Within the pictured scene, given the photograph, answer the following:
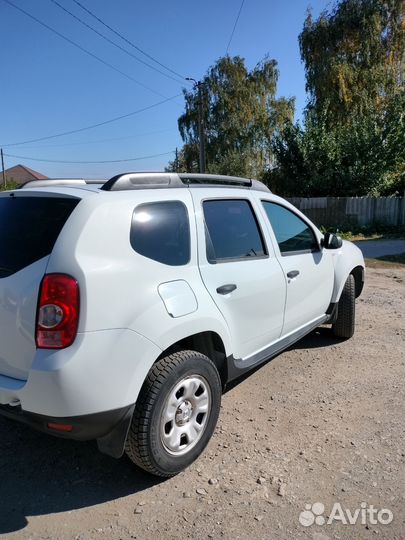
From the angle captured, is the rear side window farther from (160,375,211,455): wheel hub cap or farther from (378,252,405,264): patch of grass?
(378,252,405,264): patch of grass

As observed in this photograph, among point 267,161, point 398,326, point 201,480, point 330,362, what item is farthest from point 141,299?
point 267,161

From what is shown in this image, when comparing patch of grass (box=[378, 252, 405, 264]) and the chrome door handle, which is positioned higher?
the chrome door handle

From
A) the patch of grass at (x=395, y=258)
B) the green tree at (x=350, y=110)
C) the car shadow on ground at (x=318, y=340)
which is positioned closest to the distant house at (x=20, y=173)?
the green tree at (x=350, y=110)

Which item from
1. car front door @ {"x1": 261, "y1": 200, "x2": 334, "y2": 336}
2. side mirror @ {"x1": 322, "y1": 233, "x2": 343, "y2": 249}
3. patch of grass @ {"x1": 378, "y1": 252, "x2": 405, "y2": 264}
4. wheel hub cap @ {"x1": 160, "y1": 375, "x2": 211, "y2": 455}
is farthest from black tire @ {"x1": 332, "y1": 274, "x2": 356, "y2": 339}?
patch of grass @ {"x1": 378, "y1": 252, "x2": 405, "y2": 264}

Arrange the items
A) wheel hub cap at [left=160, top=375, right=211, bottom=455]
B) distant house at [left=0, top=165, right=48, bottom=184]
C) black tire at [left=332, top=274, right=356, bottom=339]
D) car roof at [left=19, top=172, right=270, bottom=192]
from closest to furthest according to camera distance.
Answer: wheel hub cap at [left=160, top=375, right=211, bottom=455], car roof at [left=19, top=172, right=270, bottom=192], black tire at [left=332, top=274, right=356, bottom=339], distant house at [left=0, top=165, right=48, bottom=184]

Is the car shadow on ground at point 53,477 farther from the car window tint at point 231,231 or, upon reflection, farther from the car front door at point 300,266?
the car front door at point 300,266

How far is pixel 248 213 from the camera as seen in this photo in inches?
146

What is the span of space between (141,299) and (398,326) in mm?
4324

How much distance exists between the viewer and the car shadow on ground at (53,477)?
2.59m

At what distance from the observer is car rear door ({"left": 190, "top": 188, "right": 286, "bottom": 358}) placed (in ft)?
10.2

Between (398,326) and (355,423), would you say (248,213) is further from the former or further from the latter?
(398,326)

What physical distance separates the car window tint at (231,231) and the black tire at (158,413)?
0.74 metres

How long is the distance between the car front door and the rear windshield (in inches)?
72.6

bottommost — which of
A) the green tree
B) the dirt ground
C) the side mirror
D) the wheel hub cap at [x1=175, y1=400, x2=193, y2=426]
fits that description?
the dirt ground
